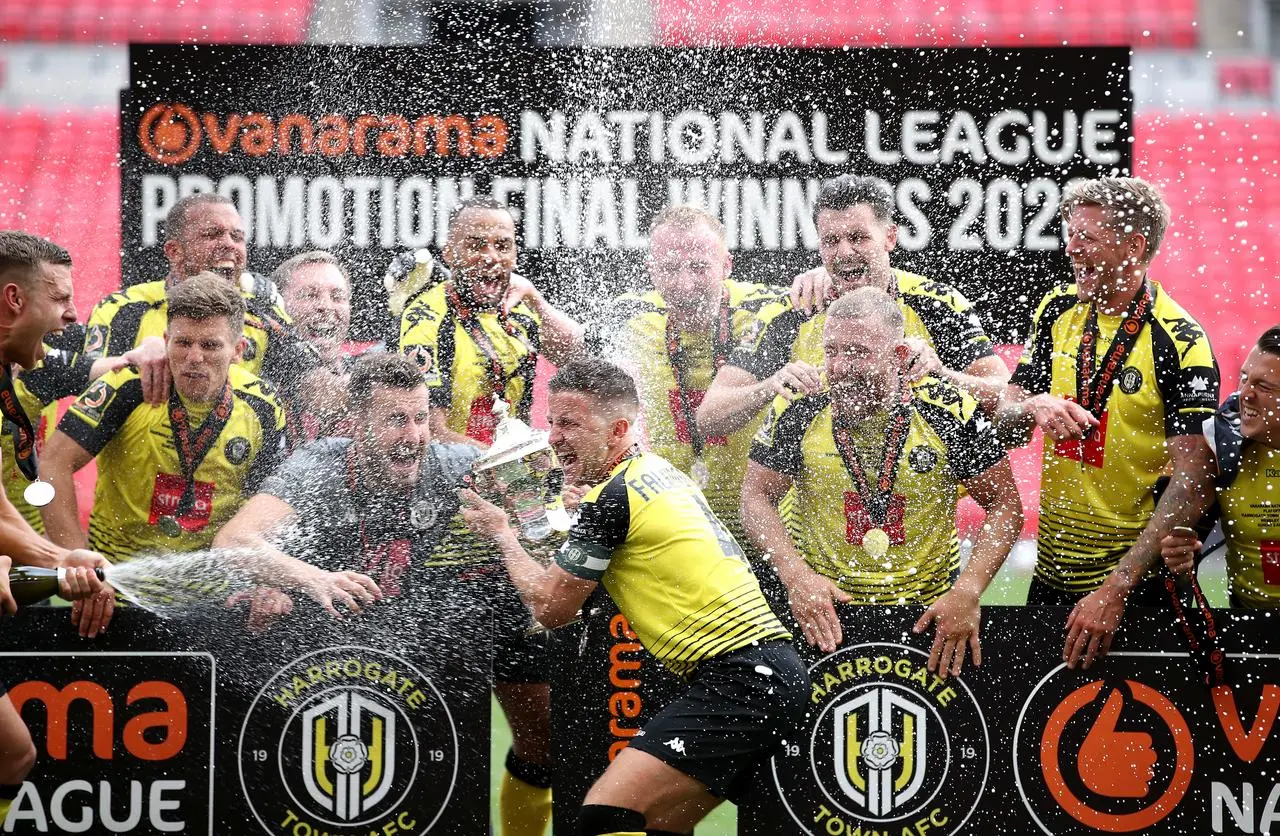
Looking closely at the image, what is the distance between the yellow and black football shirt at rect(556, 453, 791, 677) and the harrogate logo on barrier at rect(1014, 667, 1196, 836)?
3.38 ft

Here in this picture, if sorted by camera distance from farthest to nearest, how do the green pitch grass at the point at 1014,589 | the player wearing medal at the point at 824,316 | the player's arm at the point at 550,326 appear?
the green pitch grass at the point at 1014,589 → the player's arm at the point at 550,326 → the player wearing medal at the point at 824,316

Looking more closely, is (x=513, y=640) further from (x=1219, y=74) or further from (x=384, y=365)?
(x=1219, y=74)

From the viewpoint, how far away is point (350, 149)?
6.66m

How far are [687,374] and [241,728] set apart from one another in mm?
2154

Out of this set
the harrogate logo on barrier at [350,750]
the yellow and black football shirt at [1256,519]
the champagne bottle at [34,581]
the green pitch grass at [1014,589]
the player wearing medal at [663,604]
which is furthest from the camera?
the green pitch grass at [1014,589]

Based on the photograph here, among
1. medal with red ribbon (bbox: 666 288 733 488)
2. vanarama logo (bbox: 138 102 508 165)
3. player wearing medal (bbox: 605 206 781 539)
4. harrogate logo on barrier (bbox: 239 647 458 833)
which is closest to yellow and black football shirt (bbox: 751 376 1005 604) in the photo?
player wearing medal (bbox: 605 206 781 539)

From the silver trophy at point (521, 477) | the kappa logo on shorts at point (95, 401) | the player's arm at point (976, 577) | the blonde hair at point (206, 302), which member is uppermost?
the blonde hair at point (206, 302)

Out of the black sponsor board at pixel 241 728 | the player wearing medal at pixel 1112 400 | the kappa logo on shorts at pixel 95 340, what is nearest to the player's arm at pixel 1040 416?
the player wearing medal at pixel 1112 400

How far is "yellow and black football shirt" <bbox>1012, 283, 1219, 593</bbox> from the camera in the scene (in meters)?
5.05

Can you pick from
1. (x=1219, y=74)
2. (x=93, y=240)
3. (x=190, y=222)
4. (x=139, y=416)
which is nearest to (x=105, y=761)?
(x=139, y=416)

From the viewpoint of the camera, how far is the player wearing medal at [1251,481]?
491 centimetres

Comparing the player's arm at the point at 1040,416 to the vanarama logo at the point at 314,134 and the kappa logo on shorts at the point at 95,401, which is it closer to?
the vanarama logo at the point at 314,134

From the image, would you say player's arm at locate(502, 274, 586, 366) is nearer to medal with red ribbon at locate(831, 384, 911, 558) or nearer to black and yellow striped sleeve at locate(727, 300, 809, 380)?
black and yellow striped sleeve at locate(727, 300, 809, 380)

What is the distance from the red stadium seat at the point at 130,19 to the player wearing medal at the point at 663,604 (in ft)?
32.3
